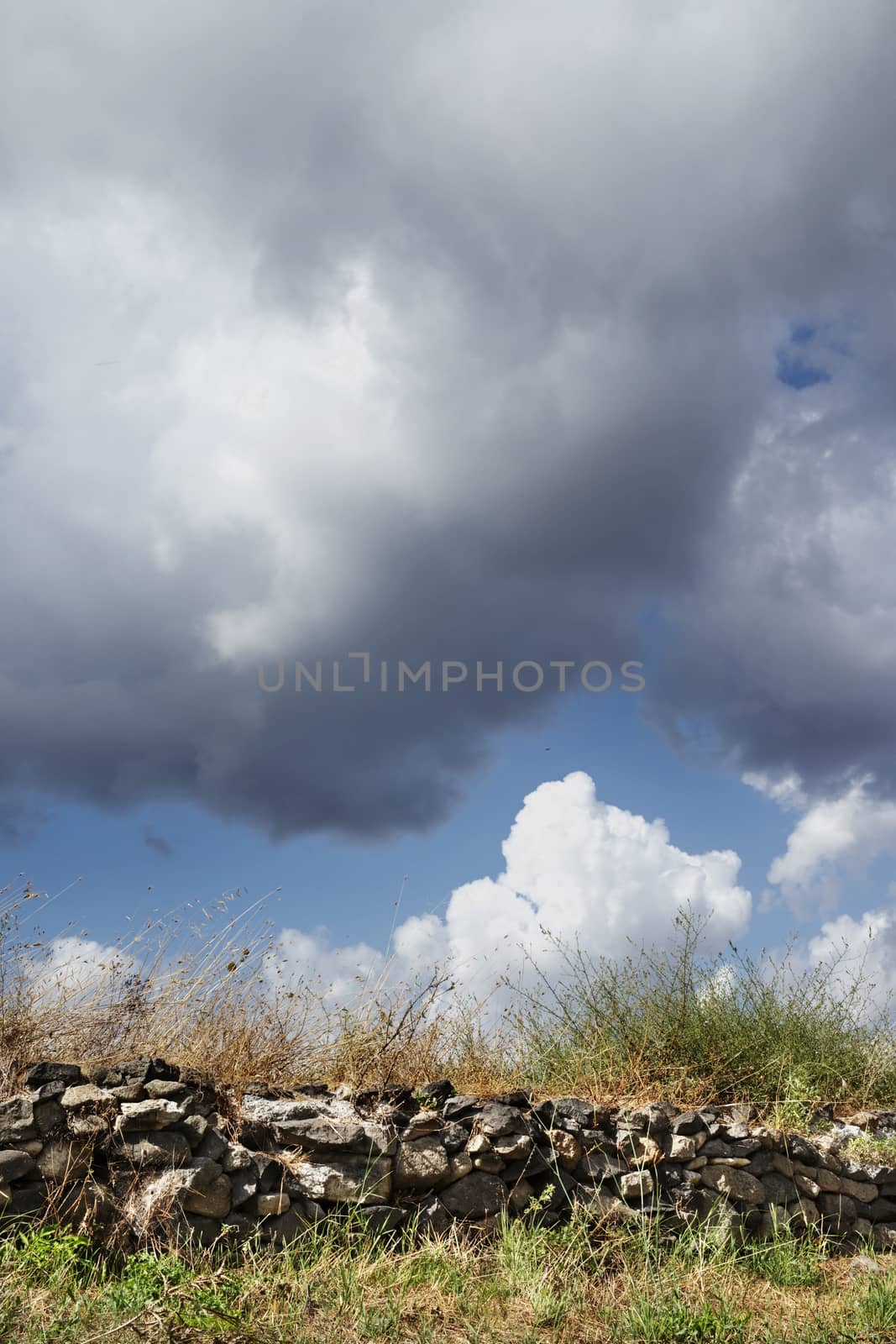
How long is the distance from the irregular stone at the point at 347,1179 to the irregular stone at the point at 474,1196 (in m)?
0.47

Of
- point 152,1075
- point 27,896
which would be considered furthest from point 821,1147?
point 27,896

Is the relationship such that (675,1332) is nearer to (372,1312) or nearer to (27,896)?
(372,1312)

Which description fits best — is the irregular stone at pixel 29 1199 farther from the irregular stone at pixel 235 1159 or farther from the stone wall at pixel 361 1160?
the irregular stone at pixel 235 1159

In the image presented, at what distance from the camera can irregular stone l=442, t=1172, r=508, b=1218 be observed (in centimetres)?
673

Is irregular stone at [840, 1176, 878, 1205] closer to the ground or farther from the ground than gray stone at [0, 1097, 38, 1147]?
closer to the ground

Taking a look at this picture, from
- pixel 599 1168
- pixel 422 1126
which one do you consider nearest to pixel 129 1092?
pixel 422 1126

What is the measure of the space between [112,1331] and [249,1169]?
1.82 meters

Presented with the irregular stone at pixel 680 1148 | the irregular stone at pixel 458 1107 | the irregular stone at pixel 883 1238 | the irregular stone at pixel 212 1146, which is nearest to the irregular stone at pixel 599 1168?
the irregular stone at pixel 680 1148

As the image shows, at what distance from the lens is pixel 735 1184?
7789 mm

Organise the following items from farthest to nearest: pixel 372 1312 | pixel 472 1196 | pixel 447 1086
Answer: pixel 447 1086, pixel 472 1196, pixel 372 1312

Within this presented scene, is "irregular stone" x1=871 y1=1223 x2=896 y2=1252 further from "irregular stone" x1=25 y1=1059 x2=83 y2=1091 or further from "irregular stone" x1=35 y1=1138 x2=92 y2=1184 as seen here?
"irregular stone" x1=25 y1=1059 x2=83 y2=1091

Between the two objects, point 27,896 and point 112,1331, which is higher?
point 27,896

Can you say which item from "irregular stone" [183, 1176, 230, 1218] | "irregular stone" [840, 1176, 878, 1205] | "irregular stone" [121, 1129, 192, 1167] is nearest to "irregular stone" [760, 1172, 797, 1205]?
"irregular stone" [840, 1176, 878, 1205]

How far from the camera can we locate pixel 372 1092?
7.03 m
